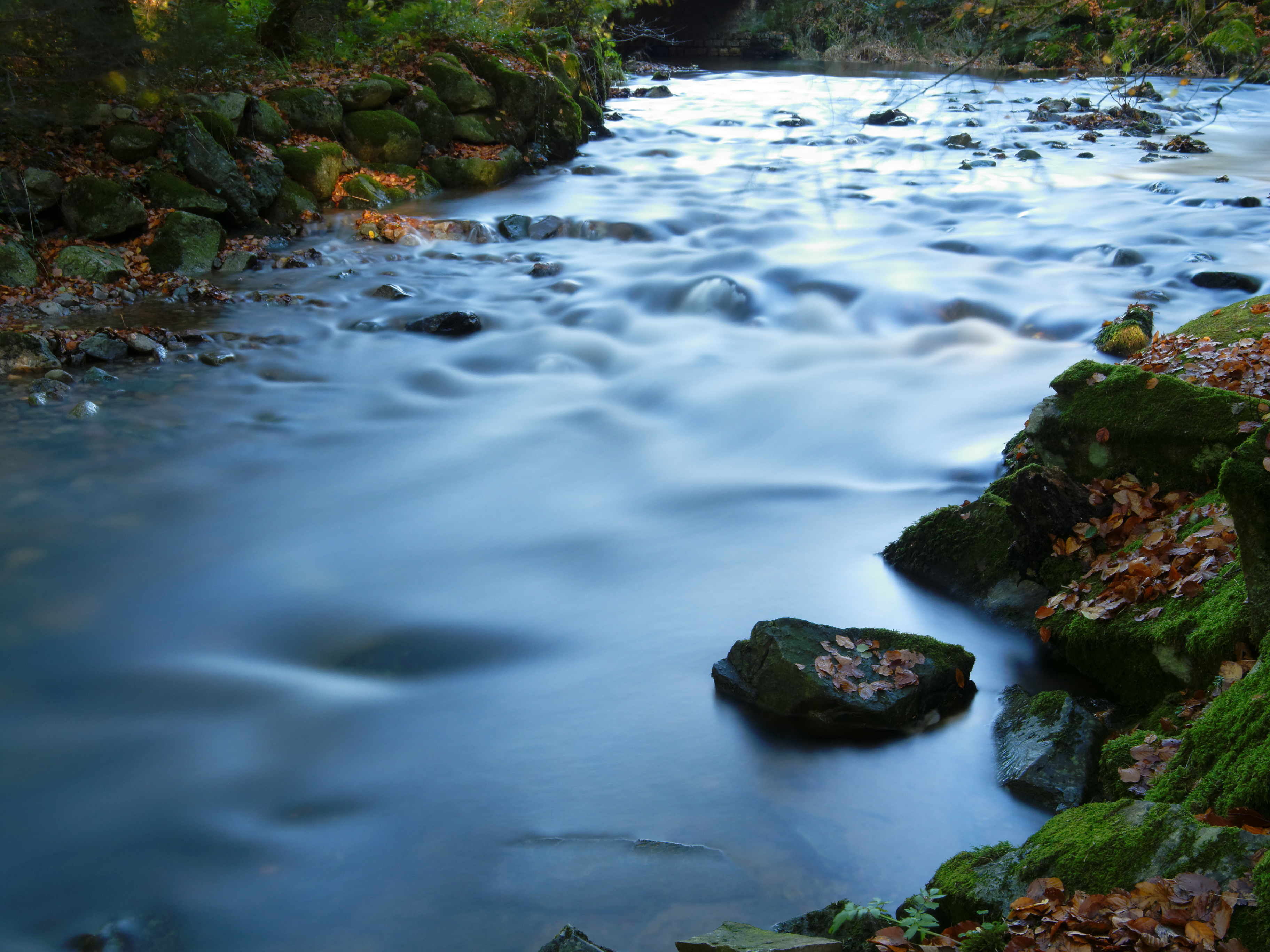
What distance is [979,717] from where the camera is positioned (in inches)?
171

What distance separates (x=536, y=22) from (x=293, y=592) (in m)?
19.0

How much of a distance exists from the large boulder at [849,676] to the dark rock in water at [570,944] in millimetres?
1702

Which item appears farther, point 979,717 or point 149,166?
point 149,166

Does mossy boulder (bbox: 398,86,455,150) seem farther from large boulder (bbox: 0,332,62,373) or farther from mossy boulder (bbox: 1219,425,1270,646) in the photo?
mossy boulder (bbox: 1219,425,1270,646)

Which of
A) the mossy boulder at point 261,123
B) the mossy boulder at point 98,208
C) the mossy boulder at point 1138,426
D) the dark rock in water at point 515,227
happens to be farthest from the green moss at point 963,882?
the mossy boulder at point 261,123

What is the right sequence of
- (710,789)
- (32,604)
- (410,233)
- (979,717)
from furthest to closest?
(410,233)
(32,604)
(979,717)
(710,789)

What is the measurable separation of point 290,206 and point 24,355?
16.5 ft

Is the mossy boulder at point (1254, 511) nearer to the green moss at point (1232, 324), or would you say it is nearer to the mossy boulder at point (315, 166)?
the green moss at point (1232, 324)

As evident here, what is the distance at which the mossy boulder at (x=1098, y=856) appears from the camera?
7.64 feet

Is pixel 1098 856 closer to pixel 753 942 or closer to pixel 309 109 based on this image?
pixel 753 942

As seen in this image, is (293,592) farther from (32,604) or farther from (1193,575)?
(1193,575)

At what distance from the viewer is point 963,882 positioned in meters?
2.96

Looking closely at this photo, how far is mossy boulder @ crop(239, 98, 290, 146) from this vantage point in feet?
40.0

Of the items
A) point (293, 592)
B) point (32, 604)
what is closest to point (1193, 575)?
point (293, 592)
